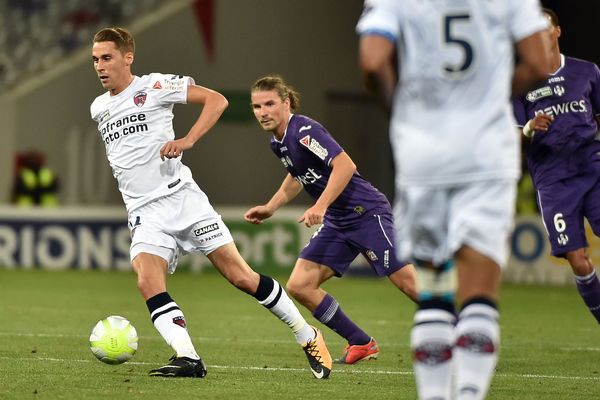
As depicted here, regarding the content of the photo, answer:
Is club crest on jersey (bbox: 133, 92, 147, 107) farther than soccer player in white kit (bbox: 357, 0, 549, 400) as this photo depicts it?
Yes

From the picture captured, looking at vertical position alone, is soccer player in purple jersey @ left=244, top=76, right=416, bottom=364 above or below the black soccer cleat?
above

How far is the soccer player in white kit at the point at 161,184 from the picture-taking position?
23.4 ft

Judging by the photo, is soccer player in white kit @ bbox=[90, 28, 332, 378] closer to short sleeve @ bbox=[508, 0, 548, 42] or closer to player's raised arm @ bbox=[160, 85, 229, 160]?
player's raised arm @ bbox=[160, 85, 229, 160]

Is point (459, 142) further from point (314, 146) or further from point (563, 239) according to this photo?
point (563, 239)

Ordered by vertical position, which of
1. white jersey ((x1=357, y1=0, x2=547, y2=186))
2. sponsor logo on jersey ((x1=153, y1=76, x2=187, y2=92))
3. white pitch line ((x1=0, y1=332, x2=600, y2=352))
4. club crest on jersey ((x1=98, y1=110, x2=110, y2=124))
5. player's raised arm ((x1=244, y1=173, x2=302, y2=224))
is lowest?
white pitch line ((x1=0, y1=332, x2=600, y2=352))

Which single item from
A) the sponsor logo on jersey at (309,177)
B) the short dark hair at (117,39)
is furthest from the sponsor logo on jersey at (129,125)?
the sponsor logo on jersey at (309,177)

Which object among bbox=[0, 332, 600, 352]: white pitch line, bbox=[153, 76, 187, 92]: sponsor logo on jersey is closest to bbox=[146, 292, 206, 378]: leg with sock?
bbox=[153, 76, 187, 92]: sponsor logo on jersey

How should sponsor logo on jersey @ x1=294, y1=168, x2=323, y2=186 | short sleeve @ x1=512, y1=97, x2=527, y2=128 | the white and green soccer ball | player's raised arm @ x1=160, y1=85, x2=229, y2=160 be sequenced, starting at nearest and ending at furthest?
player's raised arm @ x1=160, y1=85, x2=229, y2=160 < the white and green soccer ball < sponsor logo on jersey @ x1=294, y1=168, x2=323, y2=186 < short sleeve @ x1=512, y1=97, x2=527, y2=128

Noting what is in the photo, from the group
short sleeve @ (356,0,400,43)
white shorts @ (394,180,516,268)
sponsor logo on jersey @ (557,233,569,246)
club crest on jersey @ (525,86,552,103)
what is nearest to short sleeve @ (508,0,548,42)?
short sleeve @ (356,0,400,43)

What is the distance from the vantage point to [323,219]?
7832mm

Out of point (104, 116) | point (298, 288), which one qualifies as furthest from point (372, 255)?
point (104, 116)

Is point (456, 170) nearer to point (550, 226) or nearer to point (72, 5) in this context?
point (550, 226)

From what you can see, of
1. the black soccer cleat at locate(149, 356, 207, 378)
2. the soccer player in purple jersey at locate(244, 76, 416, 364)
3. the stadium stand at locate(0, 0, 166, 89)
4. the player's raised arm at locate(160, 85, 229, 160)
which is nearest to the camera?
the black soccer cleat at locate(149, 356, 207, 378)

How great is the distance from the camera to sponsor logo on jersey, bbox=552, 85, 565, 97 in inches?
326
